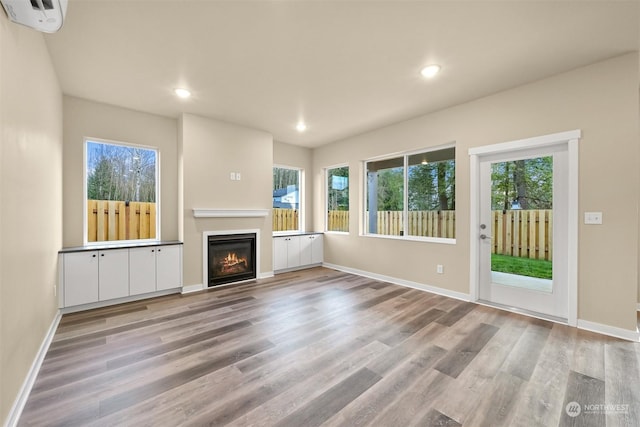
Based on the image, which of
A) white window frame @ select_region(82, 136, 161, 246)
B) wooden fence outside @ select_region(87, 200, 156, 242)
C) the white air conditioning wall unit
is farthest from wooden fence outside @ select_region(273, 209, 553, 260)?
the white air conditioning wall unit

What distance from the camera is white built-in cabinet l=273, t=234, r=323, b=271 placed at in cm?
538

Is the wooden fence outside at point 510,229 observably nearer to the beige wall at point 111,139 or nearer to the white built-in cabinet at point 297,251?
the white built-in cabinet at point 297,251

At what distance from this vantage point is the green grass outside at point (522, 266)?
125 inches

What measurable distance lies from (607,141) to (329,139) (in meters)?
4.08

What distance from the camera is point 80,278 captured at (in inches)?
130

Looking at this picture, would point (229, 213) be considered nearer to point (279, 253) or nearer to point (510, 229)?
point (279, 253)

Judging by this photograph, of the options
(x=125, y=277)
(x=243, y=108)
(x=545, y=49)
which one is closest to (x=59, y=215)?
(x=125, y=277)

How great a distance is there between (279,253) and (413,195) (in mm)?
2777

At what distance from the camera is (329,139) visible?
5.65 m

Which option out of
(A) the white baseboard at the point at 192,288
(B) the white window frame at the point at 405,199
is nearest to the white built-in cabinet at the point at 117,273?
(A) the white baseboard at the point at 192,288

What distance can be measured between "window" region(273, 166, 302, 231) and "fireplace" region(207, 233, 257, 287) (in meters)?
1.01

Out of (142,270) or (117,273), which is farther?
(142,270)

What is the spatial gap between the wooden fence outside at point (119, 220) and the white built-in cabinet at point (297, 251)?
216cm

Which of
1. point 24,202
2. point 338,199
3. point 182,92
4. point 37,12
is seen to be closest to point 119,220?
point 182,92
